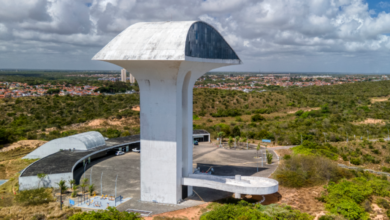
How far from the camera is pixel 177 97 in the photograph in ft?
76.1

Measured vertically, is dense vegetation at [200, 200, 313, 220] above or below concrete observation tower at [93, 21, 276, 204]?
below

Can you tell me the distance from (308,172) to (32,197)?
1034 inches

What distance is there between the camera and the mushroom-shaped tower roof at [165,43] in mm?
20969

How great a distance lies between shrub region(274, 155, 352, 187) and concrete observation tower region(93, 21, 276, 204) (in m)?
10.9

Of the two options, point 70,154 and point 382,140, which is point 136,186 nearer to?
point 70,154

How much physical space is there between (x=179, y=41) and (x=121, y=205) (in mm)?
13737

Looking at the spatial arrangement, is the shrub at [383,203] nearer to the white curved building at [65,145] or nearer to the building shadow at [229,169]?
the building shadow at [229,169]

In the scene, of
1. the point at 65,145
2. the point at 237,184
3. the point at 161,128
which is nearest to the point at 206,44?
the point at 161,128

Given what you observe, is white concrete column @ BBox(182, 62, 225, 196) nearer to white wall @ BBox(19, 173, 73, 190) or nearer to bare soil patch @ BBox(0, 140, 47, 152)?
white wall @ BBox(19, 173, 73, 190)

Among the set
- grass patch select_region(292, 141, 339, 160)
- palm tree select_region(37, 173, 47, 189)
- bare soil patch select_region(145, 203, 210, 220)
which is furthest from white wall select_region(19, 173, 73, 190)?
grass patch select_region(292, 141, 339, 160)

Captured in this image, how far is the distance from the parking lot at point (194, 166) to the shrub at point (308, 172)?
2262 mm

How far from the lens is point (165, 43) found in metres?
21.5

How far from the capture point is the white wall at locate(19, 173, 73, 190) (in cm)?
2698

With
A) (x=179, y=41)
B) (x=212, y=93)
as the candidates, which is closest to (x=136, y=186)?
(x=179, y=41)
